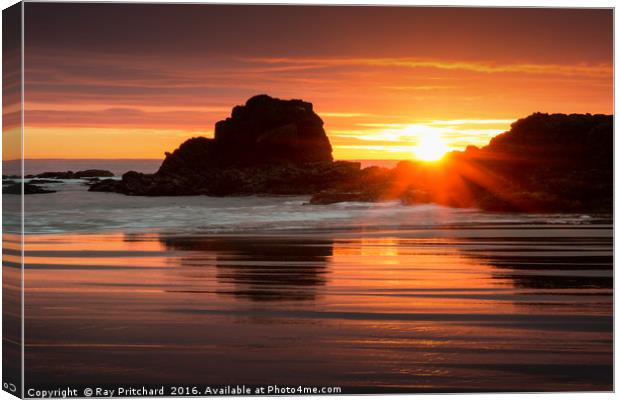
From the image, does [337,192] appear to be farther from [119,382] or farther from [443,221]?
[119,382]

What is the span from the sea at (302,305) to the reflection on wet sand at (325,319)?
1cm

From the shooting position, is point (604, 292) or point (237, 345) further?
point (604, 292)

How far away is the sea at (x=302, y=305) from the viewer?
6395 mm

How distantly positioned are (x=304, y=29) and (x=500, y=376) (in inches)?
108

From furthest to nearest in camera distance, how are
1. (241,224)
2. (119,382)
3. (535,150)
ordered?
(241,224) < (535,150) < (119,382)

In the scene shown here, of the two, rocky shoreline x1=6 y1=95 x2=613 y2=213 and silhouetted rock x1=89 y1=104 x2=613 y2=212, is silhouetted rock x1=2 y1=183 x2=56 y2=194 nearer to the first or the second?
rocky shoreline x1=6 y1=95 x2=613 y2=213

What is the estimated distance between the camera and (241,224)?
10398mm

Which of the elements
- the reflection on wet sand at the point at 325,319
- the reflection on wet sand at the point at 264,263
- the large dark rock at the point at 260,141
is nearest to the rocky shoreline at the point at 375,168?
the large dark rock at the point at 260,141

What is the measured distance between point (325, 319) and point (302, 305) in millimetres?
328

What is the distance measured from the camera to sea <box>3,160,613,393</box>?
6395 millimetres

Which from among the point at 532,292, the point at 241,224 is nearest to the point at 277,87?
the point at 532,292

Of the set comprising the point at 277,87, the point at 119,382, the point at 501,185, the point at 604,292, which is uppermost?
the point at 277,87

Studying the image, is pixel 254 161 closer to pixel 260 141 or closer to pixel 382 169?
pixel 260 141

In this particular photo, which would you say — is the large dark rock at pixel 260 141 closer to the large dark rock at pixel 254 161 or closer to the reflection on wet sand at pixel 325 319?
the large dark rock at pixel 254 161
